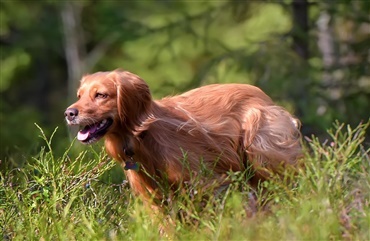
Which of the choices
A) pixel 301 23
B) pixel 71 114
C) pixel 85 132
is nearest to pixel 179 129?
pixel 85 132

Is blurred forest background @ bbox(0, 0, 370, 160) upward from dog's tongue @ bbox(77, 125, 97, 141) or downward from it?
downward

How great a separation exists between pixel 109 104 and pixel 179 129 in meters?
0.58

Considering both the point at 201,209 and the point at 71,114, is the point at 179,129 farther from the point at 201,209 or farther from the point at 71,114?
the point at 201,209

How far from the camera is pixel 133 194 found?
24.1ft

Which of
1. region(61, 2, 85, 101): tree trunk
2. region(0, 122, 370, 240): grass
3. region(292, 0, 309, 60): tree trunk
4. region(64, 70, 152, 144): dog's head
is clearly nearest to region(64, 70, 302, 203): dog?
region(64, 70, 152, 144): dog's head

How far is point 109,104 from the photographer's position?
7.39 m

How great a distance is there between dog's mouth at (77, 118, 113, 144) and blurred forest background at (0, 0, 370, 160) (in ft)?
4.49

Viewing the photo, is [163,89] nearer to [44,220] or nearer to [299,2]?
[299,2]

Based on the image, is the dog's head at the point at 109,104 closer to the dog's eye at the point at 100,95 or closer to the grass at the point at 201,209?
the dog's eye at the point at 100,95

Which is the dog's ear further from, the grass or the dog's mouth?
the grass

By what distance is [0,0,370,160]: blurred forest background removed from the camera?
16734 mm

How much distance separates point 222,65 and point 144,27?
64.9 inches

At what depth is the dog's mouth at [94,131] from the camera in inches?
285

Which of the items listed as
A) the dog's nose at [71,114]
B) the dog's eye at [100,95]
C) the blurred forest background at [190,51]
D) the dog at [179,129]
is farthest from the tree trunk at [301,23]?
the dog's nose at [71,114]
